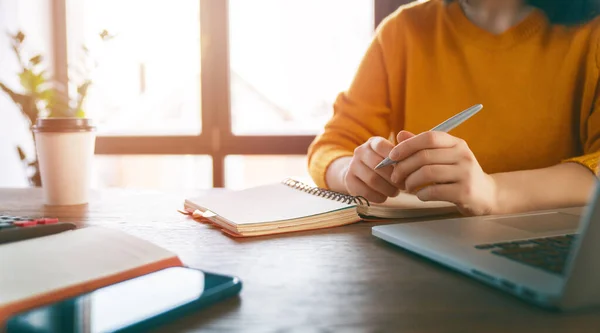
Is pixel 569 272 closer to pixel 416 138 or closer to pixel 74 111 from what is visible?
pixel 416 138

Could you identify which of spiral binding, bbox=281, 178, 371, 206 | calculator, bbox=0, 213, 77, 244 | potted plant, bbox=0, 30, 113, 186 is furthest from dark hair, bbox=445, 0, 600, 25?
calculator, bbox=0, 213, 77, 244

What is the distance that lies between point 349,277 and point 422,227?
157mm

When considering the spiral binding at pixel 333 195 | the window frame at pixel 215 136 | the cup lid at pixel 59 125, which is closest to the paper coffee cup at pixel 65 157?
the cup lid at pixel 59 125

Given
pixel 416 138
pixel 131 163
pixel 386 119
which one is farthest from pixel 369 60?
pixel 131 163

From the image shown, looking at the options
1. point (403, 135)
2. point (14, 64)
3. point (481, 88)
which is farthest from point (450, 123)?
point (14, 64)

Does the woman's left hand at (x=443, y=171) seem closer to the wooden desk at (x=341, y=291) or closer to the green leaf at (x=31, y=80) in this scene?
the wooden desk at (x=341, y=291)

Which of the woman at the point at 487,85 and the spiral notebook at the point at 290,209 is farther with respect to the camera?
the woman at the point at 487,85

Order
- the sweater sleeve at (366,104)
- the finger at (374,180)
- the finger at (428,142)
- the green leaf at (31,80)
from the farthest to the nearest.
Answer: the sweater sleeve at (366,104)
the green leaf at (31,80)
the finger at (374,180)
the finger at (428,142)

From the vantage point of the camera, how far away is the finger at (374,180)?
28.0 inches

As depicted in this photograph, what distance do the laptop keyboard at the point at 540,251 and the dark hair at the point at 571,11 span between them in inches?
27.9

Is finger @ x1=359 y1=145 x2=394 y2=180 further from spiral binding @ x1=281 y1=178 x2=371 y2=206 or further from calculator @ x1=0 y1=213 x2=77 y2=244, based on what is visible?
calculator @ x1=0 y1=213 x2=77 y2=244

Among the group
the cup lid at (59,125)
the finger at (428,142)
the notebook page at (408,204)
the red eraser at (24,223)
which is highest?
the cup lid at (59,125)

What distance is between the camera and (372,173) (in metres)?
0.71

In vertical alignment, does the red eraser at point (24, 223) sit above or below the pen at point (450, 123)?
below
